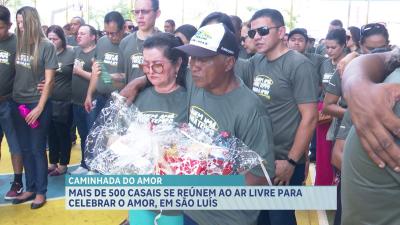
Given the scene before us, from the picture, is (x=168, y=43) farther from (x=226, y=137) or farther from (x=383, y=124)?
(x=383, y=124)

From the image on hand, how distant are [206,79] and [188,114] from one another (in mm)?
271

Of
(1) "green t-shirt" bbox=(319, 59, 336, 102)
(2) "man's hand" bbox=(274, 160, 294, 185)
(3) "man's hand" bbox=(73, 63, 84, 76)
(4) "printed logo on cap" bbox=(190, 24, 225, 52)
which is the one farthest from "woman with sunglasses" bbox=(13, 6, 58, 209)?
(1) "green t-shirt" bbox=(319, 59, 336, 102)

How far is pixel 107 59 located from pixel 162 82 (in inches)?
108

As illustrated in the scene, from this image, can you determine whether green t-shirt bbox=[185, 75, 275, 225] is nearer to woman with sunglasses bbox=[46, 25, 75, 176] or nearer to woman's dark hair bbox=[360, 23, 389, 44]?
woman's dark hair bbox=[360, 23, 389, 44]

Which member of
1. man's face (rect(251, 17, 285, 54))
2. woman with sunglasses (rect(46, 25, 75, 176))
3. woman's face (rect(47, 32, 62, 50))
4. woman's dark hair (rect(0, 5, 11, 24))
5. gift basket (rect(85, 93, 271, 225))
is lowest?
woman with sunglasses (rect(46, 25, 75, 176))

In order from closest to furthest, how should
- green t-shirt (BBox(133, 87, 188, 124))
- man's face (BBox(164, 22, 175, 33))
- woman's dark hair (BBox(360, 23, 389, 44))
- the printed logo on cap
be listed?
1. the printed logo on cap
2. green t-shirt (BBox(133, 87, 188, 124))
3. woman's dark hair (BBox(360, 23, 389, 44))
4. man's face (BBox(164, 22, 175, 33))

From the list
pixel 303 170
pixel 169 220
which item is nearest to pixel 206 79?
pixel 169 220

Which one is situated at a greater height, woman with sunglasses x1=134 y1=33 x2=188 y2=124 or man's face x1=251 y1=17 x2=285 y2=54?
man's face x1=251 y1=17 x2=285 y2=54

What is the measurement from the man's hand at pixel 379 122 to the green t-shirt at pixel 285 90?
1.88 meters

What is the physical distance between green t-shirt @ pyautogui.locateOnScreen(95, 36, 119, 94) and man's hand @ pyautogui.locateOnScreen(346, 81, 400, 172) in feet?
13.1

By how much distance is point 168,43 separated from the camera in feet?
7.93

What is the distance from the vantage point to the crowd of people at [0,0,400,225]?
3.50 feet

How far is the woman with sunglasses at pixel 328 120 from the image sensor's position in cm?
378

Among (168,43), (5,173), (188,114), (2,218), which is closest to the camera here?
(188,114)
